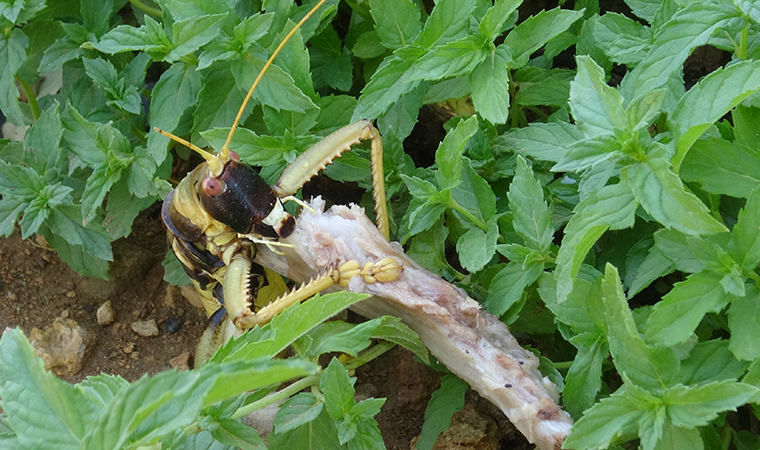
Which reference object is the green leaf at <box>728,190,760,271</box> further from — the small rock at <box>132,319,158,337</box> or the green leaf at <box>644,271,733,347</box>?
the small rock at <box>132,319,158,337</box>

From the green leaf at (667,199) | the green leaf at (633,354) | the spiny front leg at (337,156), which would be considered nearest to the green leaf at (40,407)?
the spiny front leg at (337,156)

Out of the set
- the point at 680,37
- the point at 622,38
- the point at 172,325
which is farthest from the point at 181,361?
the point at 680,37

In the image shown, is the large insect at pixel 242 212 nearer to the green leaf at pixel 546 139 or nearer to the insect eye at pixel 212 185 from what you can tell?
the insect eye at pixel 212 185

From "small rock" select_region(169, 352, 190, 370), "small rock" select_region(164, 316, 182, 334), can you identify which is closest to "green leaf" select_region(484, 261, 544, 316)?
"small rock" select_region(169, 352, 190, 370)

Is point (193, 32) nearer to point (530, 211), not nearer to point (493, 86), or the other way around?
point (493, 86)

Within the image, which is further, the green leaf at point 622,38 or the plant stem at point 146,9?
the plant stem at point 146,9

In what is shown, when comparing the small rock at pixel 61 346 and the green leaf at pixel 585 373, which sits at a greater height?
the green leaf at pixel 585 373

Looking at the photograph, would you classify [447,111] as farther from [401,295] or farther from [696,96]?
[696,96]
